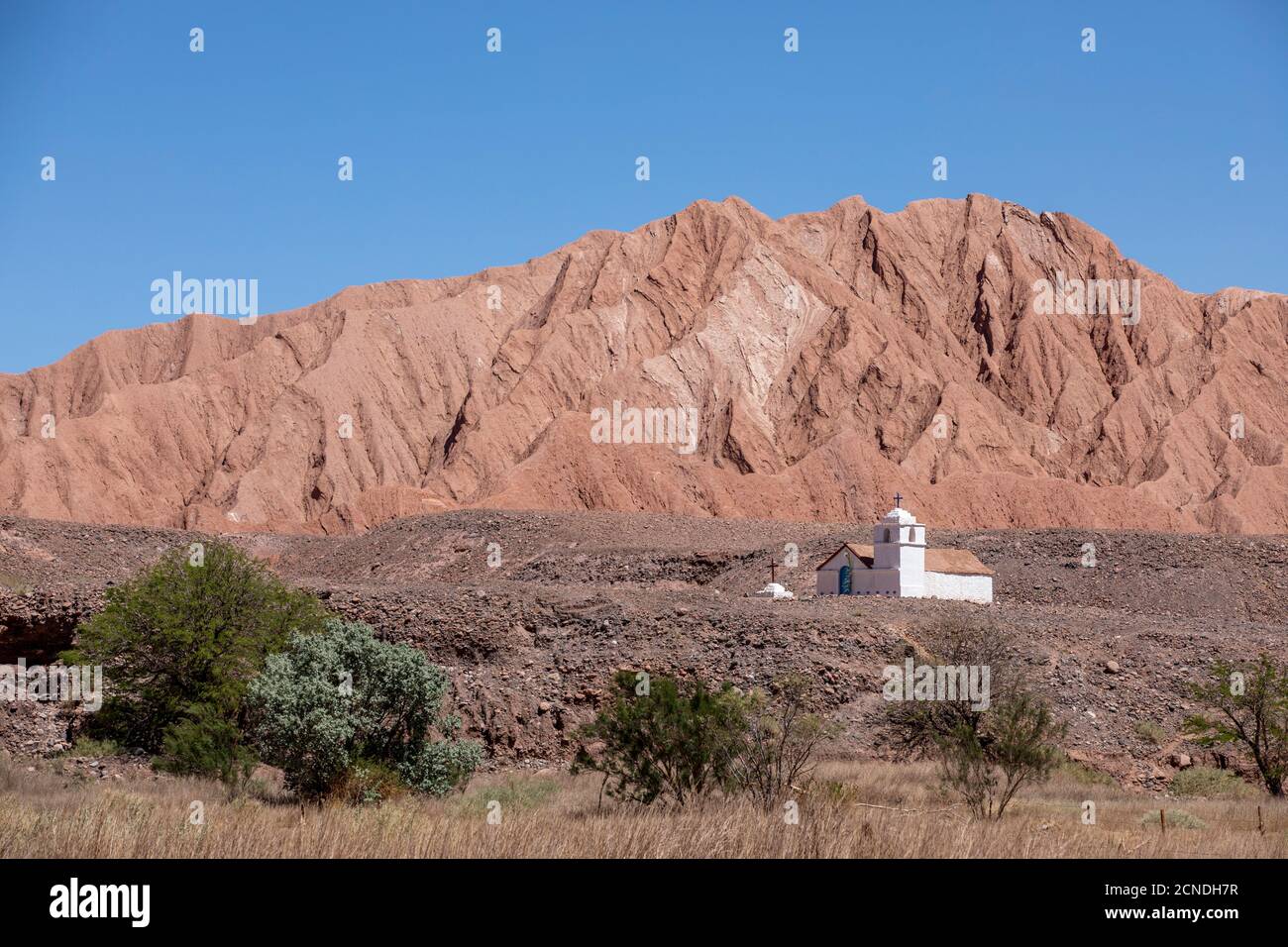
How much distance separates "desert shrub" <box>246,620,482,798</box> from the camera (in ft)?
51.5

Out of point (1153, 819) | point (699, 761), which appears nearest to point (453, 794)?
point (699, 761)

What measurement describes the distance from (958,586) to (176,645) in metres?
25.3

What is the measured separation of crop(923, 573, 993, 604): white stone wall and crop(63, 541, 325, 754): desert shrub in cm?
2190

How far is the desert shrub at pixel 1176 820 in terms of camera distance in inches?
597

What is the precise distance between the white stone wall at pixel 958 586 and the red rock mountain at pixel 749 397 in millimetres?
37815

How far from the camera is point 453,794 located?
55.2 feet

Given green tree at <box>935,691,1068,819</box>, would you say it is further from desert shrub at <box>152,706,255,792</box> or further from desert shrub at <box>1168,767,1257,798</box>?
desert shrub at <box>152,706,255,792</box>

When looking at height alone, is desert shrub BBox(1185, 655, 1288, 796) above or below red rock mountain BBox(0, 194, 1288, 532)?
below

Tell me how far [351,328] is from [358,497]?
27988mm
